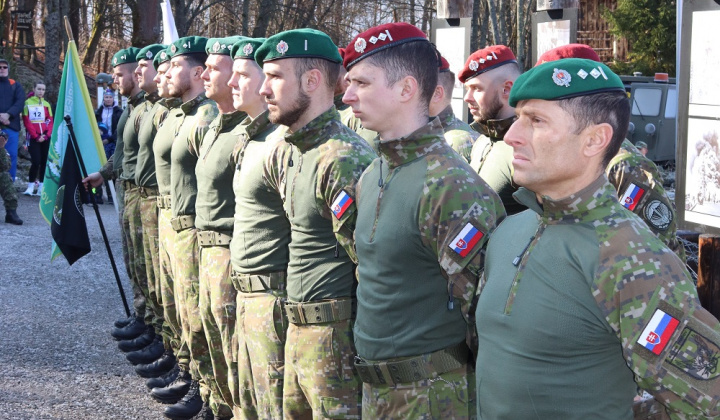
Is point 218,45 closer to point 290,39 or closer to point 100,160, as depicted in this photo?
point 290,39

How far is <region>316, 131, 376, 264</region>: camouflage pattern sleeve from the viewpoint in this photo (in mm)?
3689

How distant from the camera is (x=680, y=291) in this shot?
2125 mm

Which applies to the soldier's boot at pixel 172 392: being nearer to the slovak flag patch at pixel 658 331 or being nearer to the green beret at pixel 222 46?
the green beret at pixel 222 46

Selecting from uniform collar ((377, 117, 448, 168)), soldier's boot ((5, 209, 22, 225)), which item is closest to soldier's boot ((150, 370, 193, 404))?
uniform collar ((377, 117, 448, 168))

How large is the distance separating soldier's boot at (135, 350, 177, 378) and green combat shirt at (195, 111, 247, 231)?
202 centimetres

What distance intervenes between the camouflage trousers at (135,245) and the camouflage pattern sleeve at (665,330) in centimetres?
611

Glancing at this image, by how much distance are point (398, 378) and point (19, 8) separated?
32236mm

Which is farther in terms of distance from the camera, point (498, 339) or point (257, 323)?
point (257, 323)

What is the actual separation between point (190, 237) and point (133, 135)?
2438 millimetres

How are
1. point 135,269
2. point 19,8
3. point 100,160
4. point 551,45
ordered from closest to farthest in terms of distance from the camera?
point 551,45
point 135,269
point 100,160
point 19,8

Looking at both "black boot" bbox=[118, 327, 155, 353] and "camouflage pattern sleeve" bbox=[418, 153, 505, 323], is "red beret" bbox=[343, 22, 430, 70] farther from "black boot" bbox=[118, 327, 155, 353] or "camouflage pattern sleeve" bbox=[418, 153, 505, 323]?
"black boot" bbox=[118, 327, 155, 353]

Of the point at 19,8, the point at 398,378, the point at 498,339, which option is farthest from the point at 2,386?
the point at 19,8

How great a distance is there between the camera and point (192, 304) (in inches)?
229

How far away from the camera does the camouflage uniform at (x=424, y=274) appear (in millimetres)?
3004
